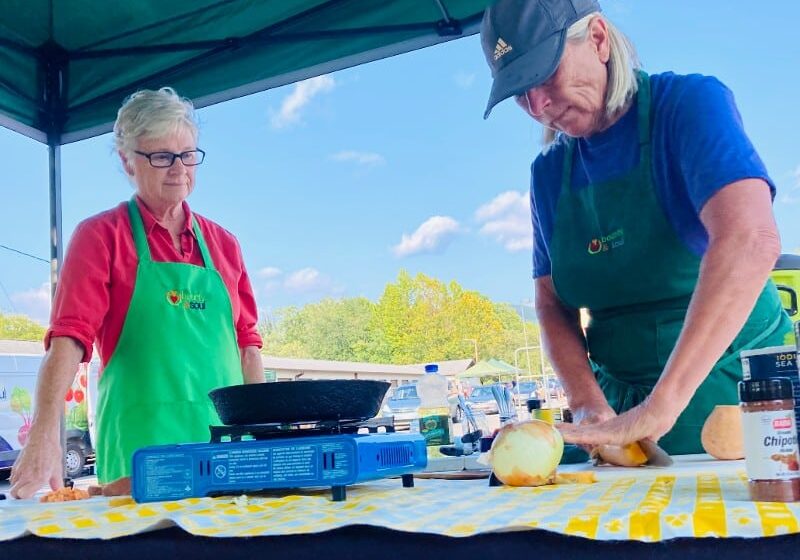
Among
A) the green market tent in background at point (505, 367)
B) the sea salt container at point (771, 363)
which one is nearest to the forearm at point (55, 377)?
the sea salt container at point (771, 363)

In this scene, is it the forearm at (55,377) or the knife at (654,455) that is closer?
the knife at (654,455)

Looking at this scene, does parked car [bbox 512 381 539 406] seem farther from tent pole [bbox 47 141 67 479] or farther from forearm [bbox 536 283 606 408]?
forearm [bbox 536 283 606 408]

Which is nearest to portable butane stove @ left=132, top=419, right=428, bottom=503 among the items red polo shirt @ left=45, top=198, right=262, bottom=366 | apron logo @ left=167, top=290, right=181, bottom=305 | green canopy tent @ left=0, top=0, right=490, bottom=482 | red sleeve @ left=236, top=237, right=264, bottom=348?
red polo shirt @ left=45, top=198, right=262, bottom=366

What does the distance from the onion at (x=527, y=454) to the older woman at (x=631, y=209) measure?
352 mm

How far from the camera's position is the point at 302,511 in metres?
0.86

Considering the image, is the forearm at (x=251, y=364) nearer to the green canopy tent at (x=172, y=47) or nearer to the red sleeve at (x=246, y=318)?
the red sleeve at (x=246, y=318)

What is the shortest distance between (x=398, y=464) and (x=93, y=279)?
1.05m

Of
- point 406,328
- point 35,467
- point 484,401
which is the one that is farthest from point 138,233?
point 406,328

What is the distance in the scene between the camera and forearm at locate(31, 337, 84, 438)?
1653 mm

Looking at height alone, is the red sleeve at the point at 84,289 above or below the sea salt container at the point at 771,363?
above

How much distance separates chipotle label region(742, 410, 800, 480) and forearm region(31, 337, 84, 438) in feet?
4.57

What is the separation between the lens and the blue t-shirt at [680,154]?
1448mm

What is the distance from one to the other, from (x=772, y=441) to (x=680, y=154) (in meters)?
0.93

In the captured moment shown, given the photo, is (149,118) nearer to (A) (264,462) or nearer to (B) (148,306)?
(B) (148,306)
